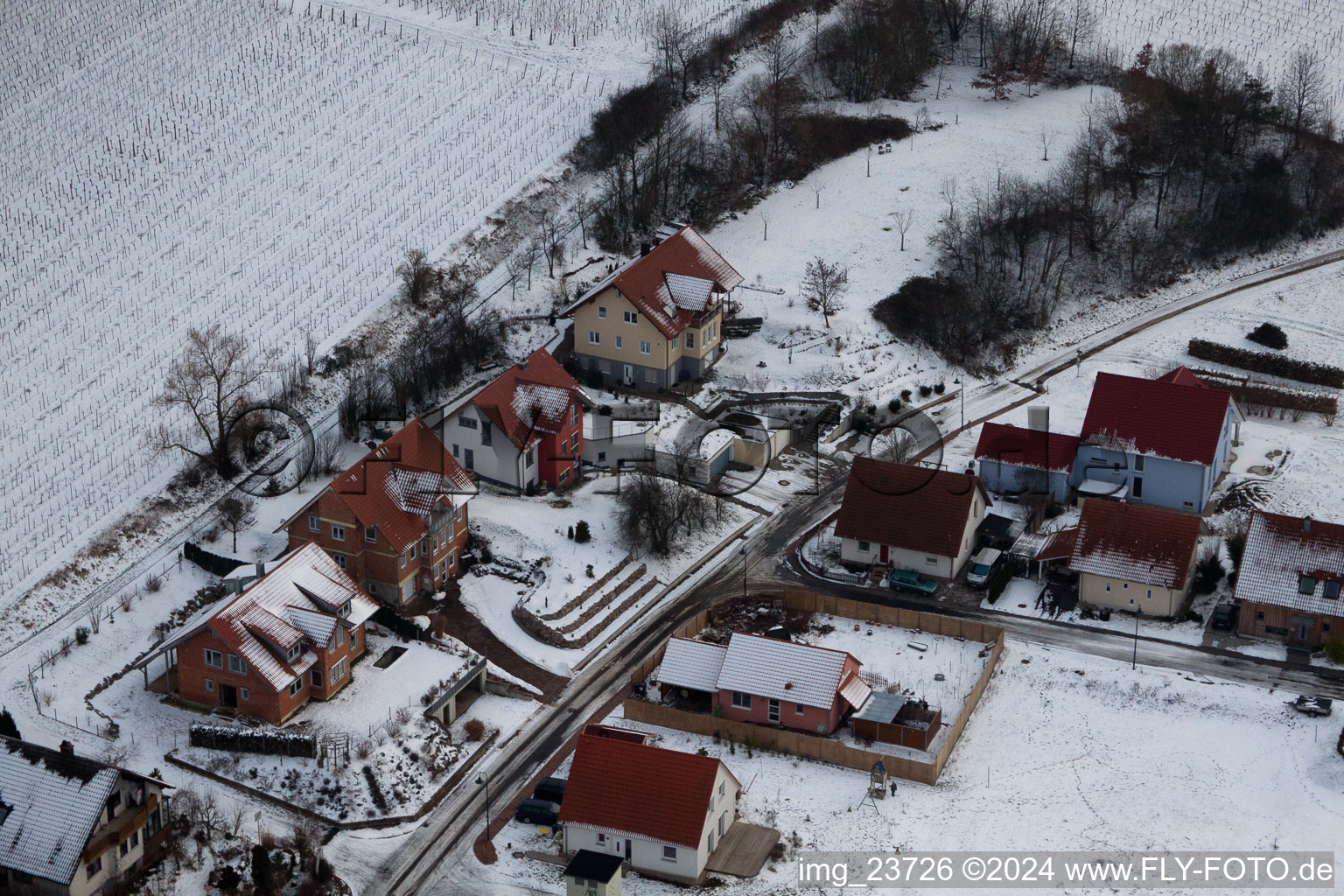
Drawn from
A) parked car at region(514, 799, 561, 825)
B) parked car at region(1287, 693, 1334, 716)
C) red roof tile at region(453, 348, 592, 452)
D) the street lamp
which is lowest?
the street lamp

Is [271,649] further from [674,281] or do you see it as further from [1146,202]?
[1146,202]

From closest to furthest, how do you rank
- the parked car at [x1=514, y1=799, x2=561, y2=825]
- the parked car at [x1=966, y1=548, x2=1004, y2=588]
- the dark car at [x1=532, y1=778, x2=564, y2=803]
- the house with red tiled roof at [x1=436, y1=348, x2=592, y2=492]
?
1. the parked car at [x1=514, y1=799, x2=561, y2=825]
2. the dark car at [x1=532, y1=778, x2=564, y2=803]
3. the parked car at [x1=966, y1=548, x2=1004, y2=588]
4. the house with red tiled roof at [x1=436, y1=348, x2=592, y2=492]

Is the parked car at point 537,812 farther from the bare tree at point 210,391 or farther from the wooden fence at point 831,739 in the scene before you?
the bare tree at point 210,391

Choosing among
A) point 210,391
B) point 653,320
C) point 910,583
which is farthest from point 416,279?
point 910,583

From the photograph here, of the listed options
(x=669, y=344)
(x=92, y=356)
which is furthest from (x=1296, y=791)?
(x=92, y=356)

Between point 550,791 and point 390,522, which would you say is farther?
point 390,522

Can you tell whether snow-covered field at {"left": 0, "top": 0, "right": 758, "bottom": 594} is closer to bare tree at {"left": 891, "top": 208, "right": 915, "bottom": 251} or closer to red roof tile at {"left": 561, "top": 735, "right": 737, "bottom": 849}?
bare tree at {"left": 891, "top": 208, "right": 915, "bottom": 251}

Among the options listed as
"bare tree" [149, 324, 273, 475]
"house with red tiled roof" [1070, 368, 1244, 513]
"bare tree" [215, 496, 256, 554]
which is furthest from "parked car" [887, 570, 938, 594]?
"bare tree" [149, 324, 273, 475]
